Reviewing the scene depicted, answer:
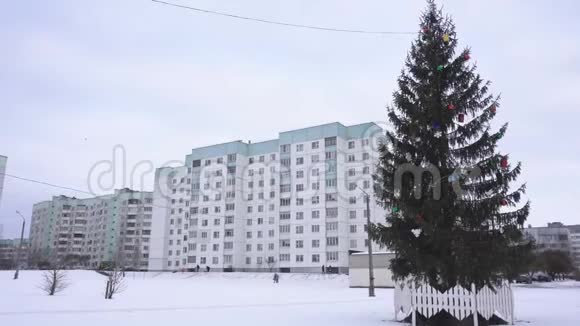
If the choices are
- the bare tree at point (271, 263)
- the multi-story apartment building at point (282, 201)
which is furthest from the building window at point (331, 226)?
the bare tree at point (271, 263)

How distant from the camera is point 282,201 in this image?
85.5m

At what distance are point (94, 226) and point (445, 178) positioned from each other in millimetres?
162199

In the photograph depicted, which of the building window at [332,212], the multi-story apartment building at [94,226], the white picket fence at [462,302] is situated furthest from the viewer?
the multi-story apartment building at [94,226]

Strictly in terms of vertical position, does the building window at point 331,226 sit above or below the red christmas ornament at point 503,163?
above

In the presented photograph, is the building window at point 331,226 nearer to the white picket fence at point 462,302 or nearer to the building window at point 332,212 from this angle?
the building window at point 332,212

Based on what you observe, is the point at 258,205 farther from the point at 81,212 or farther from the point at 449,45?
the point at 81,212

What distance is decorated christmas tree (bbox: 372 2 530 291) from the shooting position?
13.1 m

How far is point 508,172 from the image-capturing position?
13.5 meters

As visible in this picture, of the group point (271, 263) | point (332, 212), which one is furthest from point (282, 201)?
point (271, 263)

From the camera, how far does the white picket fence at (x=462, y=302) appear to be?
41.9 ft

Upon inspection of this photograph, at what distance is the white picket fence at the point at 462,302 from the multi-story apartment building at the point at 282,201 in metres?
59.7

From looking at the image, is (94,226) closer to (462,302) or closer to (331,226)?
(331,226)

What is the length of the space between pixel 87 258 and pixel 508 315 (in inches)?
6236

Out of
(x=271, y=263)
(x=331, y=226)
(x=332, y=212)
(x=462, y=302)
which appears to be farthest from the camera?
(x=271, y=263)
